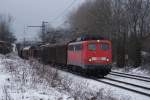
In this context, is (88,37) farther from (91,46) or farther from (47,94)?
(47,94)

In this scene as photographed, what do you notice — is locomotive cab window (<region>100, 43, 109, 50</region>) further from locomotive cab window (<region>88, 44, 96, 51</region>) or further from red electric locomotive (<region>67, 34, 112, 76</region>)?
locomotive cab window (<region>88, 44, 96, 51</region>)

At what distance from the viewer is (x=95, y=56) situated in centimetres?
2555

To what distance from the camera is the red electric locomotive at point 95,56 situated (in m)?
25.2

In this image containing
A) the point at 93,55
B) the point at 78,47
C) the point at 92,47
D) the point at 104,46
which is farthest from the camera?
the point at 78,47

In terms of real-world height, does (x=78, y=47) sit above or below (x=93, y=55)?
above

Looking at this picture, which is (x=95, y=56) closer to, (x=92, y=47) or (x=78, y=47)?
(x=92, y=47)

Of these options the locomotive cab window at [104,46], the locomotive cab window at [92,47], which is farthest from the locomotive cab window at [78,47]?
the locomotive cab window at [104,46]

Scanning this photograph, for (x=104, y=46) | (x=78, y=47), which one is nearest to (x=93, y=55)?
(x=104, y=46)

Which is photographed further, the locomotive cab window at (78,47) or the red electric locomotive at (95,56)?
the locomotive cab window at (78,47)

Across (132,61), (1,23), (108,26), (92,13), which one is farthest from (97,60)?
(1,23)

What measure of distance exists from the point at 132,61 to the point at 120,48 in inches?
124

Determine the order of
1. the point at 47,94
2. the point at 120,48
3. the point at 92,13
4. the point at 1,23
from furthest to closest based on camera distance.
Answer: the point at 1,23 < the point at 92,13 < the point at 120,48 < the point at 47,94

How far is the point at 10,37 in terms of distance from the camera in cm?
11856

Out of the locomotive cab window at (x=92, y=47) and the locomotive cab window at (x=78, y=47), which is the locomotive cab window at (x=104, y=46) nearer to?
the locomotive cab window at (x=92, y=47)
